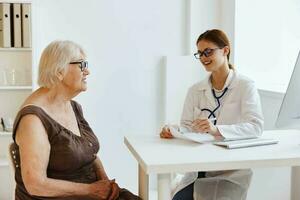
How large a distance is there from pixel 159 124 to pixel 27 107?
2123 mm

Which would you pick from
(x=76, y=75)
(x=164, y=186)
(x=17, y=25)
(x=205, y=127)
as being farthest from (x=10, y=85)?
(x=164, y=186)

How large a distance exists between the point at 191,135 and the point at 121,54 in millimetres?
1813

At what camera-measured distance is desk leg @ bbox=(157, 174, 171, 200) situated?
1.67 m

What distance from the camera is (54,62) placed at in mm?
1920

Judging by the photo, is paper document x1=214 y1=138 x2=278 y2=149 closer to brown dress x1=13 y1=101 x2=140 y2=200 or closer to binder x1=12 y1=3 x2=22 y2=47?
brown dress x1=13 y1=101 x2=140 y2=200

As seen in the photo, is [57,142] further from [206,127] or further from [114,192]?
[206,127]

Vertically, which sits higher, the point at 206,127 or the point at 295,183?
the point at 206,127

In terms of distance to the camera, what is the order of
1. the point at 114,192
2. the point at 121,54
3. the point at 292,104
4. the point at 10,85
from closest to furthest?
the point at 292,104, the point at 114,192, the point at 10,85, the point at 121,54

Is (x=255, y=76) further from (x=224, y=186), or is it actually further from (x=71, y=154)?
(x=71, y=154)

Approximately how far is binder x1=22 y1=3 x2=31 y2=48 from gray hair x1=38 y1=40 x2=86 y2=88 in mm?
1430

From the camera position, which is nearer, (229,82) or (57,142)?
(57,142)

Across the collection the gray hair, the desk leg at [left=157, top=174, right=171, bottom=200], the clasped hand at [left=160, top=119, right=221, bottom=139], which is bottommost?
the desk leg at [left=157, top=174, right=171, bottom=200]

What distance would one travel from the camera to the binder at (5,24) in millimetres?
3189

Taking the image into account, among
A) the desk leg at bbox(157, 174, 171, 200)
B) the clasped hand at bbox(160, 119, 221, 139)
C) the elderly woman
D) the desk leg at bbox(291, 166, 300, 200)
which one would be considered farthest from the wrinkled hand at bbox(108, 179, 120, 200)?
the desk leg at bbox(291, 166, 300, 200)
